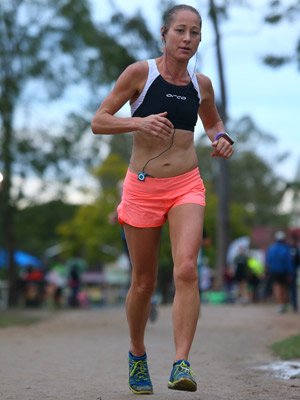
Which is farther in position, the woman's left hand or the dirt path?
the dirt path

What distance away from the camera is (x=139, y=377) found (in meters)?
6.88

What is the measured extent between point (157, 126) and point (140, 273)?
102 cm

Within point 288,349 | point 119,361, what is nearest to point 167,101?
point 119,361

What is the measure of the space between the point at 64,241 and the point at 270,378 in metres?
80.9

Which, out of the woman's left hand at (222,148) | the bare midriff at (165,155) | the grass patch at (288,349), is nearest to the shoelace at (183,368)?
the bare midriff at (165,155)

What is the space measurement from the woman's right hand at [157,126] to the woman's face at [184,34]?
0.53m

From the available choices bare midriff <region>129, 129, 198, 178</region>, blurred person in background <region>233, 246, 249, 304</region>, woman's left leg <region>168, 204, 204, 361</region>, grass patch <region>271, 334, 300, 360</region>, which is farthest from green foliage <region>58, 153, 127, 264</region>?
woman's left leg <region>168, 204, 204, 361</region>

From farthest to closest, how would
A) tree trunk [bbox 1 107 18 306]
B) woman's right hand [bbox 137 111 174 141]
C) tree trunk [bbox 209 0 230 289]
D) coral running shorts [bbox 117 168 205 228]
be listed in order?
tree trunk [bbox 209 0 230 289] → tree trunk [bbox 1 107 18 306] → coral running shorts [bbox 117 168 205 228] → woman's right hand [bbox 137 111 174 141]

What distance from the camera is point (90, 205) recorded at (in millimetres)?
76750

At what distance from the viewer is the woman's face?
6613 millimetres

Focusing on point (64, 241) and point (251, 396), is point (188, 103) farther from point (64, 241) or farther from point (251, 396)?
point (64, 241)

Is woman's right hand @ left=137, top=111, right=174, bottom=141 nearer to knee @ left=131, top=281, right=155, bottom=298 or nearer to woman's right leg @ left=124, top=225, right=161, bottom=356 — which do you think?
woman's right leg @ left=124, top=225, right=161, bottom=356

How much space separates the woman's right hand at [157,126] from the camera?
20.7 feet

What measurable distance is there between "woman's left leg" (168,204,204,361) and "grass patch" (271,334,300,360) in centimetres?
426
